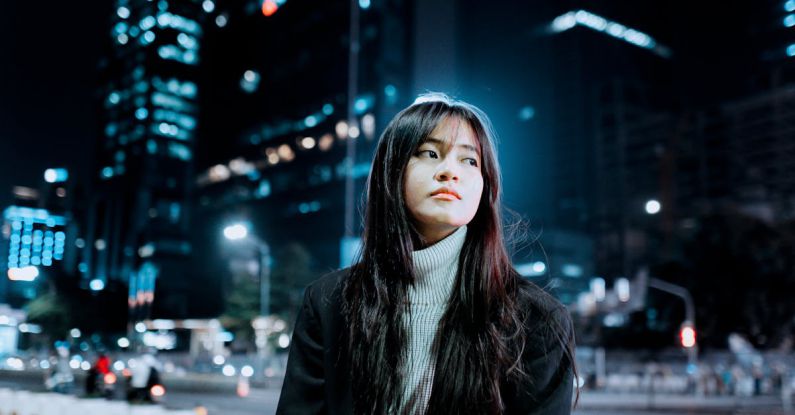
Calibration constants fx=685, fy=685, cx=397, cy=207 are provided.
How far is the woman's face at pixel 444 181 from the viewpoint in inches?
61.0

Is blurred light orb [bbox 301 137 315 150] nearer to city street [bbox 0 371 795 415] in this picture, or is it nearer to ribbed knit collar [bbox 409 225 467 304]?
city street [bbox 0 371 795 415]

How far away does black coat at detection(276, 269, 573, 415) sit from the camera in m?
1.45

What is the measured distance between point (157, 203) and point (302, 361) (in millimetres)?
110847

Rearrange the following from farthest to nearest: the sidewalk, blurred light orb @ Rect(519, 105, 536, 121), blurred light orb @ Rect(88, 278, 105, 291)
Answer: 1. blurred light orb @ Rect(519, 105, 536, 121)
2. blurred light orb @ Rect(88, 278, 105, 291)
3. the sidewalk

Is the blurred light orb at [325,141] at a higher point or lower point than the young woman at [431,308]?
higher

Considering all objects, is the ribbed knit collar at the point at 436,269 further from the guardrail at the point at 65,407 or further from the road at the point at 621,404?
the road at the point at 621,404

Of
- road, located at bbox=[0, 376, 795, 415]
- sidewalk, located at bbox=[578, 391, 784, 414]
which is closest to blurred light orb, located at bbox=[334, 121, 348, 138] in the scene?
road, located at bbox=[0, 376, 795, 415]

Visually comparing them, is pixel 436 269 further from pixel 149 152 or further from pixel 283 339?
pixel 149 152

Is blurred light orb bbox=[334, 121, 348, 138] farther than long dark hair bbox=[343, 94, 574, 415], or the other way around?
blurred light orb bbox=[334, 121, 348, 138]

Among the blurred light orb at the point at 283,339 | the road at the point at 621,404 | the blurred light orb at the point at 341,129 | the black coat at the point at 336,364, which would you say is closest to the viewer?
the black coat at the point at 336,364

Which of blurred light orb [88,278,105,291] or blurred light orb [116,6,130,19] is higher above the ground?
blurred light orb [116,6,130,19]

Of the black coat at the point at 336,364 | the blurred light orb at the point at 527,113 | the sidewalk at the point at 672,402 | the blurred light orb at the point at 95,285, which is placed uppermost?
the blurred light orb at the point at 527,113

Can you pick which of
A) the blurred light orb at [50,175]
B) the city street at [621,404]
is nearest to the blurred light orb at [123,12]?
the city street at [621,404]

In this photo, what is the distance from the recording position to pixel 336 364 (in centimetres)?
159
